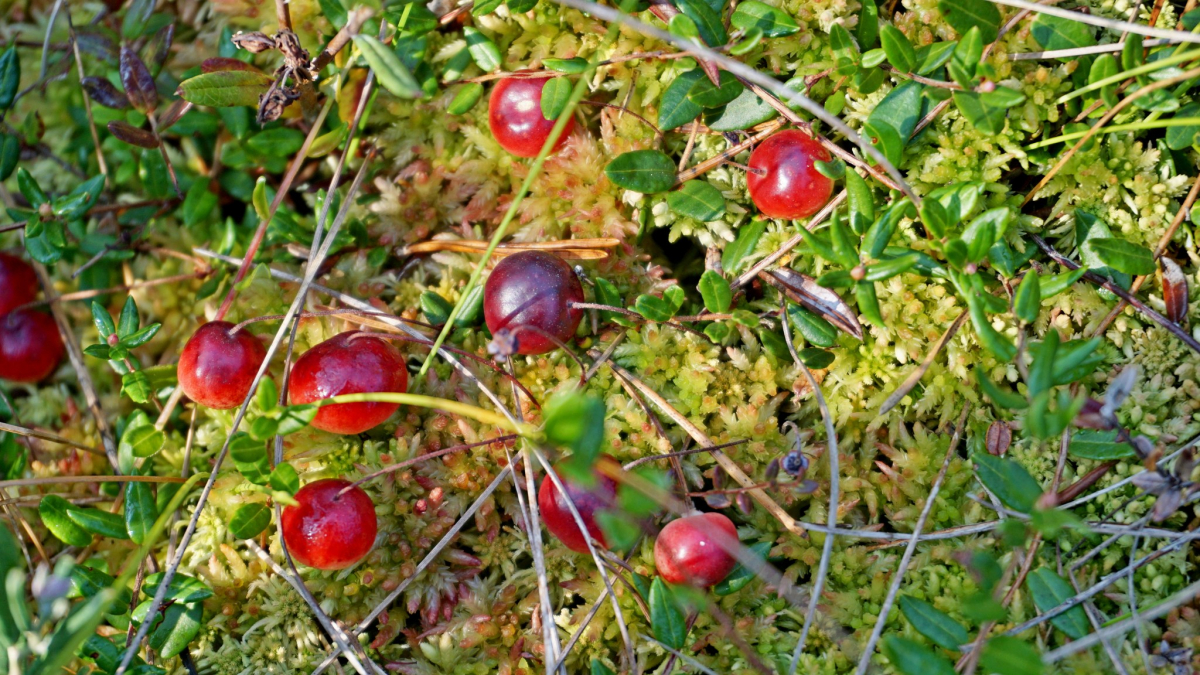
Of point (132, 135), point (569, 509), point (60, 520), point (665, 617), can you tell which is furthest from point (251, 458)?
point (132, 135)

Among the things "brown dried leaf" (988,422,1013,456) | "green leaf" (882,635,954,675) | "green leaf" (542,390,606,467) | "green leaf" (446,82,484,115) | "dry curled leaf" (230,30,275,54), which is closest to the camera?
"green leaf" (542,390,606,467)

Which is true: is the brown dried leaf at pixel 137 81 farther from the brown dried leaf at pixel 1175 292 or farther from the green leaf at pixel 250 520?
the brown dried leaf at pixel 1175 292

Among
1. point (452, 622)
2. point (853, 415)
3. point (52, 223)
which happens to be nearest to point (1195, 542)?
point (853, 415)

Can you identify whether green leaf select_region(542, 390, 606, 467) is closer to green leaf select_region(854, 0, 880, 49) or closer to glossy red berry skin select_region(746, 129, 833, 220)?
glossy red berry skin select_region(746, 129, 833, 220)

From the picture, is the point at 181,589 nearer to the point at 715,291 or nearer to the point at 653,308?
the point at 653,308

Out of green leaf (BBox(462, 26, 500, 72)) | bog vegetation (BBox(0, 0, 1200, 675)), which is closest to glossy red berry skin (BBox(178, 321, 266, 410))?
bog vegetation (BBox(0, 0, 1200, 675))

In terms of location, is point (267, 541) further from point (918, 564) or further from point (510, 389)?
point (918, 564)
